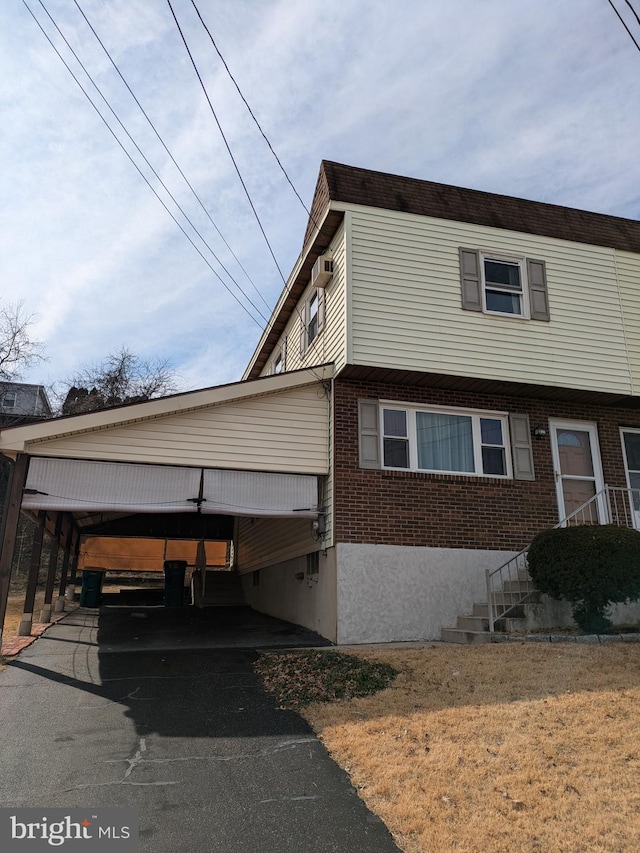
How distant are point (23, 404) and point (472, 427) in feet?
104

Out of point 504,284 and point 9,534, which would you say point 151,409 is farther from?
point 504,284

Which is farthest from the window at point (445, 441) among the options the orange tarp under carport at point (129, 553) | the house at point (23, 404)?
the house at point (23, 404)

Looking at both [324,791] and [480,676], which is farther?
[480,676]

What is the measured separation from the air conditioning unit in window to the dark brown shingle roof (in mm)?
1093

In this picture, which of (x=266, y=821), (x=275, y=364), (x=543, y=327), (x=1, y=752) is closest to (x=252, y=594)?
(x=275, y=364)

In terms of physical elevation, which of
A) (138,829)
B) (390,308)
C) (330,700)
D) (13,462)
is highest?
(390,308)

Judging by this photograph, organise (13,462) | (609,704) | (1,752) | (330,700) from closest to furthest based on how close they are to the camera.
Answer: (1,752)
(609,704)
(330,700)
(13,462)

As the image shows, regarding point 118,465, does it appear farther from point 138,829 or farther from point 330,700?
point 138,829

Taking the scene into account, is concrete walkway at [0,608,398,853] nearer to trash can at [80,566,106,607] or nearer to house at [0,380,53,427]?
trash can at [80,566,106,607]

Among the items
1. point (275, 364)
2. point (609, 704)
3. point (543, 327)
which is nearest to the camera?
point (609, 704)

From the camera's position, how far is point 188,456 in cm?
1005

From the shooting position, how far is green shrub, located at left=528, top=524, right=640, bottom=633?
27.8 ft

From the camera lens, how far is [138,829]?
4.05 meters

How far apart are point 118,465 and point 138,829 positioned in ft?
20.8
